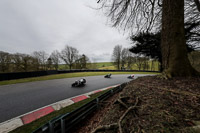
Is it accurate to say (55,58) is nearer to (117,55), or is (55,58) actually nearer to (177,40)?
(117,55)

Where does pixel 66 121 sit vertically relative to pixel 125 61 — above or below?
below

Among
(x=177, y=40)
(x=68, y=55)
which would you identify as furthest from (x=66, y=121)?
(x=68, y=55)

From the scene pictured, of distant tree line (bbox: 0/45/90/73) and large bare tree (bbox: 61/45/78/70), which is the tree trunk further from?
large bare tree (bbox: 61/45/78/70)

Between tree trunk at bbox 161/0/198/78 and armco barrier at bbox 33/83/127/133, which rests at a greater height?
tree trunk at bbox 161/0/198/78

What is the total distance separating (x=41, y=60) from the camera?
81.4 feet

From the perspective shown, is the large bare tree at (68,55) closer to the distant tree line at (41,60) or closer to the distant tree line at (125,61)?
the distant tree line at (41,60)

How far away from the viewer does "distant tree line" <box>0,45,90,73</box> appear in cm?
1620

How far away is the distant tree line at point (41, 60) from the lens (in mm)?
16205

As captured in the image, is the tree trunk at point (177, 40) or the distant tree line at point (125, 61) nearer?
the tree trunk at point (177, 40)

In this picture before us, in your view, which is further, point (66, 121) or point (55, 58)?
point (55, 58)

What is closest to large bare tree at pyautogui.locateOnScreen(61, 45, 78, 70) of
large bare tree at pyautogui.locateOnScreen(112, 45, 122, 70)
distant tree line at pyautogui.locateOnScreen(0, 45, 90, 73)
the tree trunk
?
distant tree line at pyautogui.locateOnScreen(0, 45, 90, 73)

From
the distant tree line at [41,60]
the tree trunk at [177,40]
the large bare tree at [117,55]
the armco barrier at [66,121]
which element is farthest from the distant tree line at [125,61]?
the armco barrier at [66,121]

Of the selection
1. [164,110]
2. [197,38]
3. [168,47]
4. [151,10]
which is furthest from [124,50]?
[164,110]

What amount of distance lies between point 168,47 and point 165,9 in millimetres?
1803
